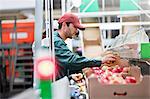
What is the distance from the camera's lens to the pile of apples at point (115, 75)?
1.99 m

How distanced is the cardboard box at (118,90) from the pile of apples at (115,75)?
0.04 metres

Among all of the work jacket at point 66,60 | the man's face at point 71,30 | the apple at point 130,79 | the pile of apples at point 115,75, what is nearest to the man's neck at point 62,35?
the man's face at point 71,30

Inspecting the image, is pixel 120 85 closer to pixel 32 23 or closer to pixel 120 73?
pixel 120 73

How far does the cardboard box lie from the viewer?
195cm

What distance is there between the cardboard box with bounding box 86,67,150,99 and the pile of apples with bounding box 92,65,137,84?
4cm

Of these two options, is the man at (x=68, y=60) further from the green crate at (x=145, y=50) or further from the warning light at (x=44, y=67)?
the warning light at (x=44, y=67)

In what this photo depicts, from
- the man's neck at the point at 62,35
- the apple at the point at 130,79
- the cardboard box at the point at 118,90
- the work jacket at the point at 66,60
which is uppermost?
the man's neck at the point at 62,35

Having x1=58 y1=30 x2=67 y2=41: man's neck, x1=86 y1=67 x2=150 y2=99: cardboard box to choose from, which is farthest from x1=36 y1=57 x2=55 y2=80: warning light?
x1=58 y1=30 x2=67 y2=41: man's neck

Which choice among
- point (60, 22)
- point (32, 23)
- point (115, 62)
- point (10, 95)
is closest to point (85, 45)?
point (60, 22)

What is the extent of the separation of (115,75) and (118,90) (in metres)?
0.14

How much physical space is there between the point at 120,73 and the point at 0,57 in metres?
1.26

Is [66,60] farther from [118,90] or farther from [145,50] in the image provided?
[145,50]

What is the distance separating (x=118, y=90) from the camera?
1.95 metres

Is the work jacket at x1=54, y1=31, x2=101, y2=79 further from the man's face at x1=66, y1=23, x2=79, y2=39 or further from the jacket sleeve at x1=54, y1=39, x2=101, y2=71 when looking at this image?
the man's face at x1=66, y1=23, x2=79, y2=39
